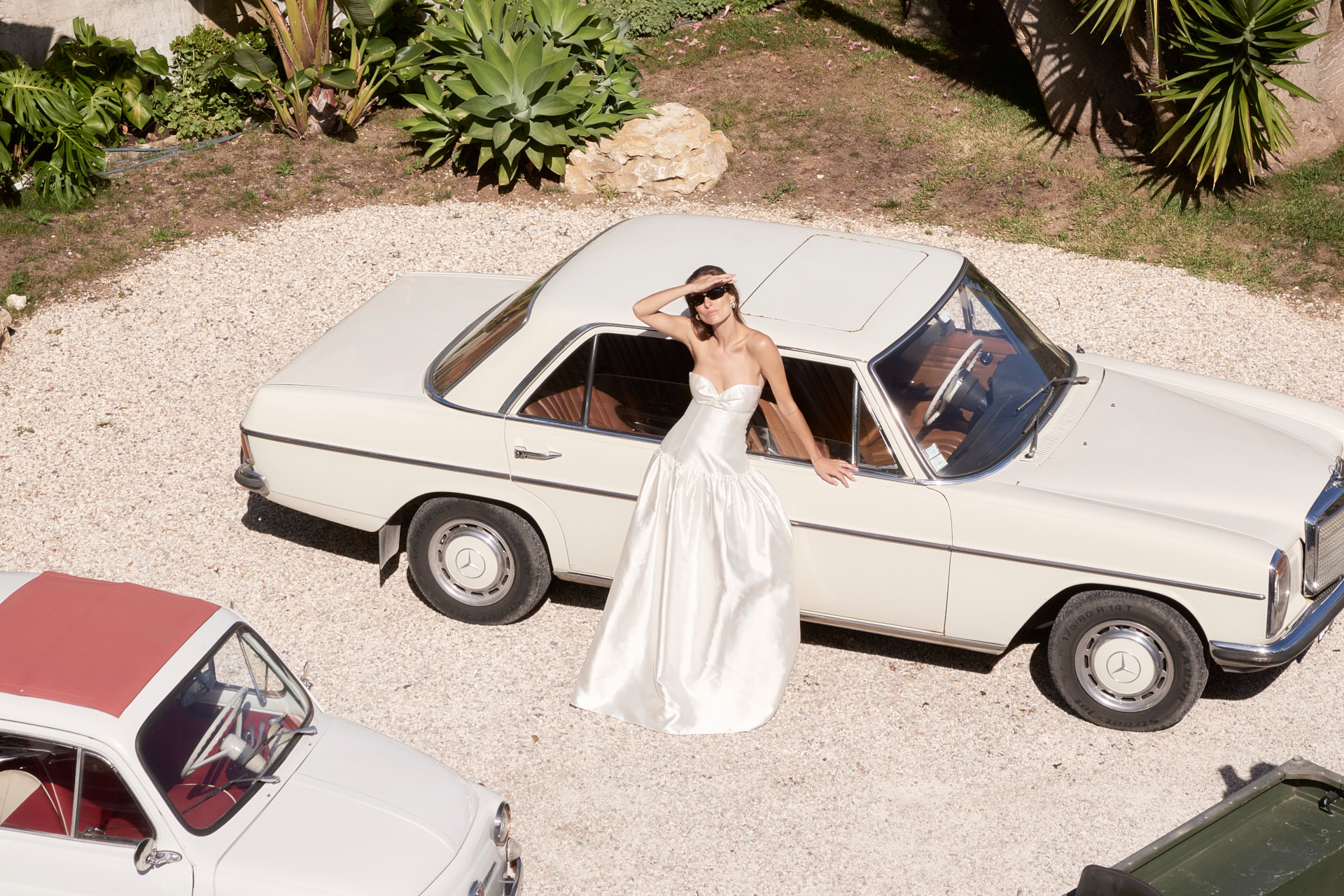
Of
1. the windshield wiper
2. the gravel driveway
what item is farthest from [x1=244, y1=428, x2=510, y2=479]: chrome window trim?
the windshield wiper

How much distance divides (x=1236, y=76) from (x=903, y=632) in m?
6.72

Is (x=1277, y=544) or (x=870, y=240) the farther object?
(x=870, y=240)

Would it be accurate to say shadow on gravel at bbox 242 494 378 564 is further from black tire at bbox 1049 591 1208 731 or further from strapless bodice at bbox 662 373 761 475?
black tire at bbox 1049 591 1208 731

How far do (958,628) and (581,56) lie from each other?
7.52 meters

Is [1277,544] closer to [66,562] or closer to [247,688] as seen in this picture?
[247,688]

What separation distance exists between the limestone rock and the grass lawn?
8.6 inches

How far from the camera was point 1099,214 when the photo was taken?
10320 millimetres

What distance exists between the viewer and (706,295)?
498 centimetres

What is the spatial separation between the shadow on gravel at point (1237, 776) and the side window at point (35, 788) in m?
4.30

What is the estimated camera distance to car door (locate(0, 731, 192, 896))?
369cm

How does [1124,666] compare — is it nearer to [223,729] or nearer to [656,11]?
[223,729]

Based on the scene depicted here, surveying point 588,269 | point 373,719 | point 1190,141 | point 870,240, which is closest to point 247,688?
point 373,719

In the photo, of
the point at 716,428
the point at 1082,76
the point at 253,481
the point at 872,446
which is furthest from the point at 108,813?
the point at 1082,76

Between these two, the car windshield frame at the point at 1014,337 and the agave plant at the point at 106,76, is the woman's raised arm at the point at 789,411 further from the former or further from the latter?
the agave plant at the point at 106,76
